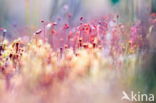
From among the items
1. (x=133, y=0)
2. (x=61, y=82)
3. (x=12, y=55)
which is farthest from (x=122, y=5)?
(x=12, y=55)

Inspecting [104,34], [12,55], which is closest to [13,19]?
[12,55]

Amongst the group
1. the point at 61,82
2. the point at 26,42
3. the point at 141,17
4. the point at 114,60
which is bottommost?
Answer: the point at 61,82

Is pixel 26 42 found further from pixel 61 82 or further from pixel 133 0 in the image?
pixel 133 0

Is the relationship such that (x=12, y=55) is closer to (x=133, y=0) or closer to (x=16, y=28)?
(x=16, y=28)

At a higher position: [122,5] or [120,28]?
[122,5]

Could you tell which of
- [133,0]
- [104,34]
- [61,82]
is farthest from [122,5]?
[61,82]

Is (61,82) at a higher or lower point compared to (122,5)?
lower

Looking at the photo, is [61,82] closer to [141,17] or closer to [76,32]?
[76,32]
